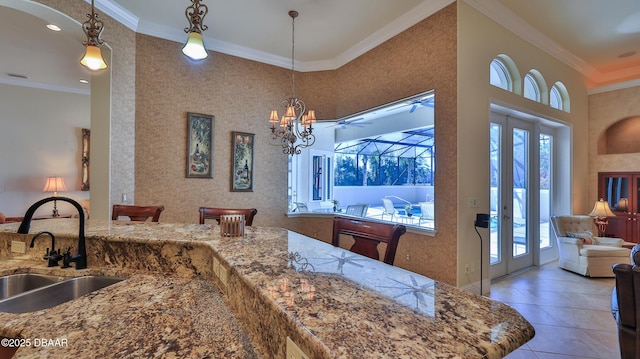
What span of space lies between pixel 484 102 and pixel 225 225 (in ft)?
Result: 11.2

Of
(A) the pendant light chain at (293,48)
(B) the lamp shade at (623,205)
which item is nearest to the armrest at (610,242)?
(B) the lamp shade at (623,205)

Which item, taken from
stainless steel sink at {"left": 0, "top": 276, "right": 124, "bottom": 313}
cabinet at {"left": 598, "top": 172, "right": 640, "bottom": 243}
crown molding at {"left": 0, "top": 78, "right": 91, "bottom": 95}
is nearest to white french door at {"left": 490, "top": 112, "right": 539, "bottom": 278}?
cabinet at {"left": 598, "top": 172, "right": 640, "bottom": 243}

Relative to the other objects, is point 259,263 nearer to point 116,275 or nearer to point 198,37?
point 116,275

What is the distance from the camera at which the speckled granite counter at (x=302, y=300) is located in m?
0.60

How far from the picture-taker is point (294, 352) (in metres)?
0.64

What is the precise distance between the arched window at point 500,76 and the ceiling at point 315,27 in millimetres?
470

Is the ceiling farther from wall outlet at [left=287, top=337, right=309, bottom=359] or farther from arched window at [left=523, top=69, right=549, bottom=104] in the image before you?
wall outlet at [left=287, top=337, right=309, bottom=359]

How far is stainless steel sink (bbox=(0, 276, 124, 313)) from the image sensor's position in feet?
4.06

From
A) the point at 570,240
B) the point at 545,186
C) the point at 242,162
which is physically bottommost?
the point at 570,240

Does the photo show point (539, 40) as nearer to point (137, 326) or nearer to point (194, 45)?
point (194, 45)

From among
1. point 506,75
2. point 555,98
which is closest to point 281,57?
point 506,75

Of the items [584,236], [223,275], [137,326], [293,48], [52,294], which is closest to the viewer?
[137,326]

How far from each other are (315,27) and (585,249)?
513 cm

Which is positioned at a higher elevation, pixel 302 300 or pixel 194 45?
pixel 194 45
